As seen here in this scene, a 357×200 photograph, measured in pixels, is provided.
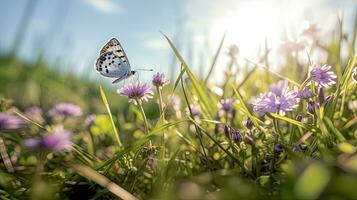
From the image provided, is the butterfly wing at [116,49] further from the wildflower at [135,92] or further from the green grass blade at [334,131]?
the green grass blade at [334,131]

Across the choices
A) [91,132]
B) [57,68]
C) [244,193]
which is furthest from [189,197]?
[57,68]

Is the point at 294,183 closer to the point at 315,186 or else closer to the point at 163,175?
the point at 315,186

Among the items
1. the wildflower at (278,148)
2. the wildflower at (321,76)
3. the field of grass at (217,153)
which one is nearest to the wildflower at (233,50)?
the field of grass at (217,153)

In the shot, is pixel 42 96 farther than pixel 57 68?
No

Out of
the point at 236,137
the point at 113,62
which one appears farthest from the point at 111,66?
the point at 236,137

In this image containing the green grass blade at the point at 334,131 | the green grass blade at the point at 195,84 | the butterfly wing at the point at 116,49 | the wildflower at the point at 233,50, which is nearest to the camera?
the green grass blade at the point at 334,131

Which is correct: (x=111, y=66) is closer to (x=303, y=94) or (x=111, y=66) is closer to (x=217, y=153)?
(x=217, y=153)

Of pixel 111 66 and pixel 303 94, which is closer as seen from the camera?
pixel 303 94

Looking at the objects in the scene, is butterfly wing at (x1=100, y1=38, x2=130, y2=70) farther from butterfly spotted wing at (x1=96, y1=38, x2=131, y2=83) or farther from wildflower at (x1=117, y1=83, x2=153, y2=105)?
wildflower at (x1=117, y1=83, x2=153, y2=105)
